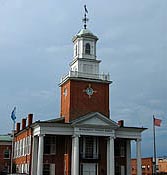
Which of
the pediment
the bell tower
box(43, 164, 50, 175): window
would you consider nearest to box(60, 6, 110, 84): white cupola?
the bell tower

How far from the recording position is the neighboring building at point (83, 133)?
44.7m

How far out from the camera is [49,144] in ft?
155

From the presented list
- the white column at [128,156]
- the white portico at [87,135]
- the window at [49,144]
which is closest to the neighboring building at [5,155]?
the white portico at [87,135]

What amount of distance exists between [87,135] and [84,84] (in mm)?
6926

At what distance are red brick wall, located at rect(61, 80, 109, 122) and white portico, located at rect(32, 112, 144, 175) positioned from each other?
2222mm

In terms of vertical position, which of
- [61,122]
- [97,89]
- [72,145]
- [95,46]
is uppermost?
[95,46]

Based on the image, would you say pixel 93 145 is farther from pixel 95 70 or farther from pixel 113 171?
pixel 95 70

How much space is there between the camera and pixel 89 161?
46.2 meters

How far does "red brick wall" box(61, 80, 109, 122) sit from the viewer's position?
155 ft

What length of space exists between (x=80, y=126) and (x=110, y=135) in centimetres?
400

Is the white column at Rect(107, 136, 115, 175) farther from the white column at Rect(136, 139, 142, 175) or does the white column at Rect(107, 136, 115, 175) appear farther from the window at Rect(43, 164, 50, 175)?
the window at Rect(43, 164, 50, 175)

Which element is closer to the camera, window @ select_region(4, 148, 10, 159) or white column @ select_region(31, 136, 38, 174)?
white column @ select_region(31, 136, 38, 174)

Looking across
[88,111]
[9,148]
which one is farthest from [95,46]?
[9,148]

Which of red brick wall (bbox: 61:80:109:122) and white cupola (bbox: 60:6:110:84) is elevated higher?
white cupola (bbox: 60:6:110:84)
